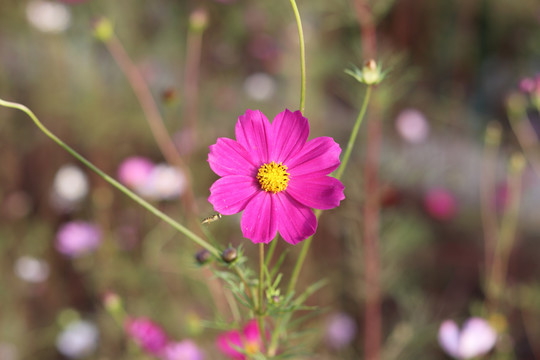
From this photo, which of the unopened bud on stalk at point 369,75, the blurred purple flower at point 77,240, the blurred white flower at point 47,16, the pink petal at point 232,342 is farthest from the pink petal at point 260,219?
the blurred white flower at point 47,16

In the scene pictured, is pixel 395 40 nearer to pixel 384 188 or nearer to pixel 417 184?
pixel 417 184

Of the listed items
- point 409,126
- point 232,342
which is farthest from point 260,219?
point 409,126

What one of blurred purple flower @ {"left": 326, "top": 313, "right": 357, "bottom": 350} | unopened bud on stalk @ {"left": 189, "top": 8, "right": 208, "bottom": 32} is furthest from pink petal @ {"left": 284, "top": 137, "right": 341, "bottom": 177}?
blurred purple flower @ {"left": 326, "top": 313, "right": 357, "bottom": 350}

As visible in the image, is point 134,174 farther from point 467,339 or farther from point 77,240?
point 467,339

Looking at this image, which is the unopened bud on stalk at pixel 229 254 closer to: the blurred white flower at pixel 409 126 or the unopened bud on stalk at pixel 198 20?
the unopened bud on stalk at pixel 198 20

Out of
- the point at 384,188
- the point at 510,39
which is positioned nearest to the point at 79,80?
the point at 384,188

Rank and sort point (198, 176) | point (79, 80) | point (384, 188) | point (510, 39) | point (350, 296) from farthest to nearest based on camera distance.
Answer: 1. point (510, 39)
2. point (79, 80)
3. point (198, 176)
4. point (350, 296)
5. point (384, 188)
